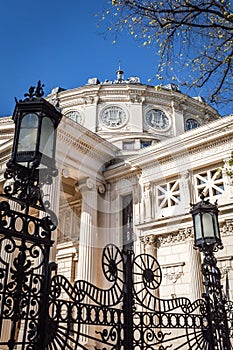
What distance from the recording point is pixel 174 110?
22906 millimetres

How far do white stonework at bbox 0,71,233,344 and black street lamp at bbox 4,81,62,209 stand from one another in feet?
28.0

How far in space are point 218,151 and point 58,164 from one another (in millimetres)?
6264

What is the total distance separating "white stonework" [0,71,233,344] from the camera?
12430mm

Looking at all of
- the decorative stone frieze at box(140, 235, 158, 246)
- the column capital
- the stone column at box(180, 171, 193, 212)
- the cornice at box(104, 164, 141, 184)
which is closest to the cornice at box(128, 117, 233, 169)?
the cornice at box(104, 164, 141, 184)

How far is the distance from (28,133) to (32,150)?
255 millimetres

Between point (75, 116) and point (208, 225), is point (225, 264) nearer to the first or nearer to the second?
point (208, 225)

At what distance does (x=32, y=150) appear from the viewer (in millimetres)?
3629

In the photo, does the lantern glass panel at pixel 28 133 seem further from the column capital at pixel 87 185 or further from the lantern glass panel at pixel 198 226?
the column capital at pixel 87 185

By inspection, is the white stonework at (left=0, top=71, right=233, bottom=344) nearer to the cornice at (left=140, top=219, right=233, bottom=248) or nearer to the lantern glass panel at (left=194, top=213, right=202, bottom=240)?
the cornice at (left=140, top=219, right=233, bottom=248)

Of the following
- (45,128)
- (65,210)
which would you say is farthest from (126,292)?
(65,210)

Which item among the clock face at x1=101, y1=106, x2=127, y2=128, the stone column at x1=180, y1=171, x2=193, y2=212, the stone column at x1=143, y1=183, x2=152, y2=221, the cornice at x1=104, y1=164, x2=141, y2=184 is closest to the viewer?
the stone column at x1=180, y1=171, x2=193, y2=212

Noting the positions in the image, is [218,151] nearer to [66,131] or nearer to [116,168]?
[116,168]

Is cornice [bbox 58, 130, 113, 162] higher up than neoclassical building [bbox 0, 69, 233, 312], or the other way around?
cornice [bbox 58, 130, 113, 162]

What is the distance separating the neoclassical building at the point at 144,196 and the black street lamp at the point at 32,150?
24.6 ft
